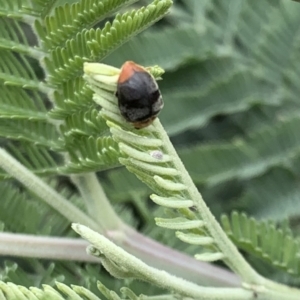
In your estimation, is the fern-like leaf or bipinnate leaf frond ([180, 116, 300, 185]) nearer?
the fern-like leaf

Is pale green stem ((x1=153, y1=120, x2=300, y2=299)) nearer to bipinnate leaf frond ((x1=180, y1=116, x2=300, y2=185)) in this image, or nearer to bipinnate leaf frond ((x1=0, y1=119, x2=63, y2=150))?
bipinnate leaf frond ((x1=0, y1=119, x2=63, y2=150))

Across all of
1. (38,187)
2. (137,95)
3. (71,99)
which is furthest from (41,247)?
(137,95)

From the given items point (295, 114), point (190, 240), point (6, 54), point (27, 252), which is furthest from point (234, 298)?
point (295, 114)

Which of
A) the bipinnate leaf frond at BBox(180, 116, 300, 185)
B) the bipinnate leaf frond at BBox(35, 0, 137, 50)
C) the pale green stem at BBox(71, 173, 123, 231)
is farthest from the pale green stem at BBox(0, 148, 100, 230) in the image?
the bipinnate leaf frond at BBox(180, 116, 300, 185)

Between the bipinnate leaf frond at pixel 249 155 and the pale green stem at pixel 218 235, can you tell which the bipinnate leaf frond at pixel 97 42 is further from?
the bipinnate leaf frond at pixel 249 155

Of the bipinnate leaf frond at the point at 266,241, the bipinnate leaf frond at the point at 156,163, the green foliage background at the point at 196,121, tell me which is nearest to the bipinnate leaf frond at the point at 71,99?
the green foliage background at the point at 196,121

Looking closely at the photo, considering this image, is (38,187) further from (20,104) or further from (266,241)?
(266,241)

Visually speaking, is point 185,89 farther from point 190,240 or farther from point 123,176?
point 190,240
